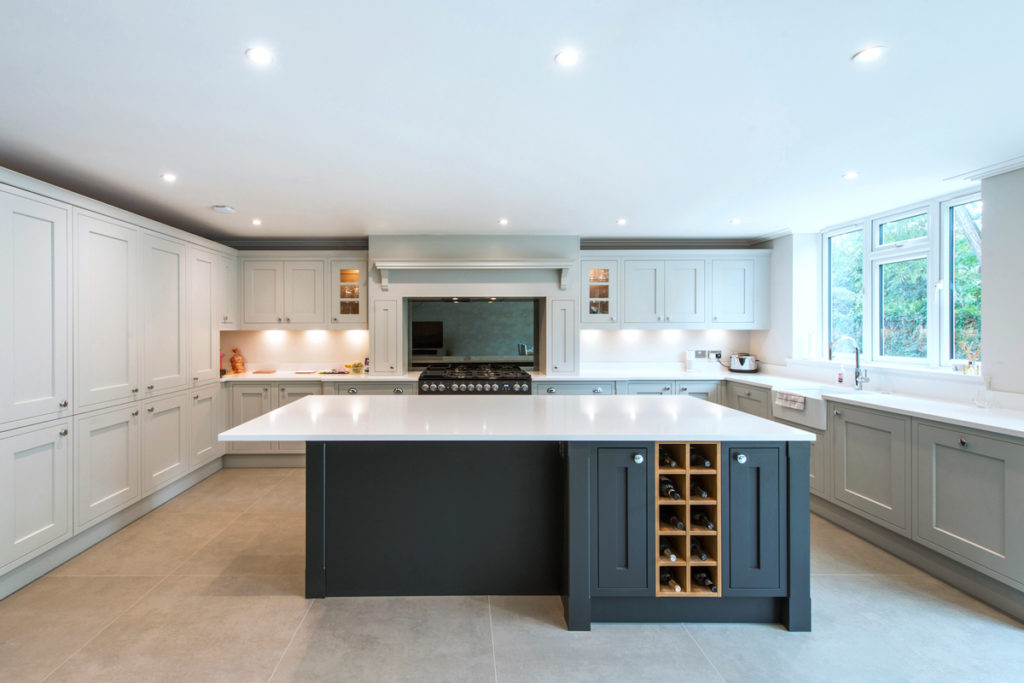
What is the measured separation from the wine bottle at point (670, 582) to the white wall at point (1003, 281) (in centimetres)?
230

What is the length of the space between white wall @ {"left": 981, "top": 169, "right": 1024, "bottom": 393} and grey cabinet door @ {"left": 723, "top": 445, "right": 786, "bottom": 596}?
70.5 inches

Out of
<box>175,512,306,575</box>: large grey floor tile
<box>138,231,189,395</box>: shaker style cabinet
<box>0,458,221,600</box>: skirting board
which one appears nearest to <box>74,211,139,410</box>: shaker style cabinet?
<box>138,231,189,395</box>: shaker style cabinet

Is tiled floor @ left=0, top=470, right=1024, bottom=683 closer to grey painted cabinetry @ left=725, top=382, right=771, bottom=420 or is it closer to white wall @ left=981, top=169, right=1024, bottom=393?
white wall @ left=981, top=169, right=1024, bottom=393

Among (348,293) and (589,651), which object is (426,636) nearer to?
(589,651)

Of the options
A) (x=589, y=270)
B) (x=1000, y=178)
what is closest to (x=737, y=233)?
(x=589, y=270)

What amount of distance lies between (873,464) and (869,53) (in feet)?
7.96

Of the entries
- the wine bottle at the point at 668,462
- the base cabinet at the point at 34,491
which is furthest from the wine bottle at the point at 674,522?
the base cabinet at the point at 34,491

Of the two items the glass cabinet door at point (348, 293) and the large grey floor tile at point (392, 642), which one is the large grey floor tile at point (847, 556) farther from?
the glass cabinet door at point (348, 293)

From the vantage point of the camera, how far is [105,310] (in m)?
3.01

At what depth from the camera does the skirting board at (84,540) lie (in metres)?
2.40

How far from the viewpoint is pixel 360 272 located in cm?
491

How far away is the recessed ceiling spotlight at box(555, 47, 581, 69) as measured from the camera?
1.67 m

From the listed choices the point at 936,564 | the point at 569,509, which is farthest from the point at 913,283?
the point at 569,509

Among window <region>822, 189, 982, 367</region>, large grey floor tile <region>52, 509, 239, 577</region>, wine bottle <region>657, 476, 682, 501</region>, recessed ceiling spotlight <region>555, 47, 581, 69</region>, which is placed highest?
recessed ceiling spotlight <region>555, 47, 581, 69</region>
